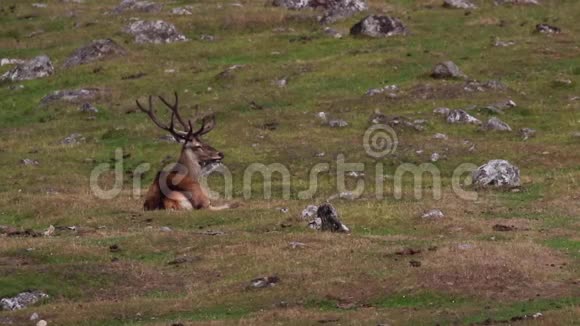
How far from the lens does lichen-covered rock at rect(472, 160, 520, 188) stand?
1500 inches

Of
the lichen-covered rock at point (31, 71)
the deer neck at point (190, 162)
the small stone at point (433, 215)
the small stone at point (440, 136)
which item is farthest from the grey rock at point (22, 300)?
the lichen-covered rock at point (31, 71)

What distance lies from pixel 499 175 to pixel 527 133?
26.0 ft

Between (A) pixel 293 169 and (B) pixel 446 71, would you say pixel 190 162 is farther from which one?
(B) pixel 446 71

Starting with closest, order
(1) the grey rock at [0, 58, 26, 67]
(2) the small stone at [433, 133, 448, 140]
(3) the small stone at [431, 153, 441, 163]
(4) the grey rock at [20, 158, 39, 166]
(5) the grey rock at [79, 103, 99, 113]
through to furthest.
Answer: (3) the small stone at [431, 153, 441, 163], (4) the grey rock at [20, 158, 39, 166], (2) the small stone at [433, 133, 448, 140], (5) the grey rock at [79, 103, 99, 113], (1) the grey rock at [0, 58, 26, 67]

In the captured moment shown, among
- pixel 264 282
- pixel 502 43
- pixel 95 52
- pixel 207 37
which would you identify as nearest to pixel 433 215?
pixel 264 282

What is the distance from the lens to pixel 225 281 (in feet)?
85.9

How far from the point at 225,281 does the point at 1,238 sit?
7.07m

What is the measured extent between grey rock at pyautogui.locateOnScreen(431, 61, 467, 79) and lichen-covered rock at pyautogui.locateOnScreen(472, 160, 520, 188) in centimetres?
1424

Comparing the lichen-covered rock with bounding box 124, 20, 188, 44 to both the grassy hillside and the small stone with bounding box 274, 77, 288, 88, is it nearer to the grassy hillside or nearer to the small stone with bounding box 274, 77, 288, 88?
the grassy hillside

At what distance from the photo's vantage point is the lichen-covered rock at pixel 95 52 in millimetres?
60469

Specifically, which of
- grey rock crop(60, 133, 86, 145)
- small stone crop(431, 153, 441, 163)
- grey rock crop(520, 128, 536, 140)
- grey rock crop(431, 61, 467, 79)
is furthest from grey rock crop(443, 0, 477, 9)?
grey rock crop(60, 133, 86, 145)

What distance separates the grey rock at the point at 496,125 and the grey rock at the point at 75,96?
1751 centimetres

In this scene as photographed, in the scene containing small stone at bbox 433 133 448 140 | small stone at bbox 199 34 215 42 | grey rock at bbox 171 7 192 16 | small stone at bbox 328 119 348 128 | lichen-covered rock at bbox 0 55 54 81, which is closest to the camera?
small stone at bbox 433 133 448 140

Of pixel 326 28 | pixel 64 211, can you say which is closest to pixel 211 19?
pixel 326 28
